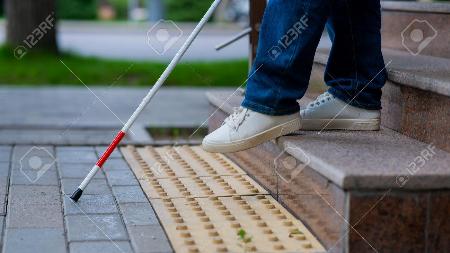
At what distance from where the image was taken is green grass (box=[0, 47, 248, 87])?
9.43 meters

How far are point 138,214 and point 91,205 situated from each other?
0.82 feet

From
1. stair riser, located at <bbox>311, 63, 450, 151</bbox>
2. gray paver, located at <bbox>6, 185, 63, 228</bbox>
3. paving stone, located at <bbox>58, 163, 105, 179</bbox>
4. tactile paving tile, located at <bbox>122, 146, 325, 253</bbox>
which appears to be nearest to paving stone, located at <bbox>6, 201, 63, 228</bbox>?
gray paver, located at <bbox>6, 185, 63, 228</bbox>

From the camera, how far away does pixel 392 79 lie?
380 centimetres

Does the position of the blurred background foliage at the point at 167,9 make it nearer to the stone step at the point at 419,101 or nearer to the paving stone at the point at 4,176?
the paving stone at the point at 4,176

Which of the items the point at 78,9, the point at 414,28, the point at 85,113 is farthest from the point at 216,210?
the point at 78,9

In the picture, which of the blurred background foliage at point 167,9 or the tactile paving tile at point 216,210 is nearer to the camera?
the tactile paving tile at point 216,210

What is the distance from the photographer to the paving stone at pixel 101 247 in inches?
117

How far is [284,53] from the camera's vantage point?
11.0 ft

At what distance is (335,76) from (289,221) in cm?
82

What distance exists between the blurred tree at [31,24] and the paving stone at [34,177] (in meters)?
6.65

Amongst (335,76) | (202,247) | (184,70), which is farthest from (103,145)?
(184,70)

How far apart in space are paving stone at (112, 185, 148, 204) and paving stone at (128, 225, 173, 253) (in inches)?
17.2

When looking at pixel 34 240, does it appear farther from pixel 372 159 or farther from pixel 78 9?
pixel 78 9

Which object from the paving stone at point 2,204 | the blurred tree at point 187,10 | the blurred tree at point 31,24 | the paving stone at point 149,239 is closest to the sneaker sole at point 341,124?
the paving stone at point 149,239
